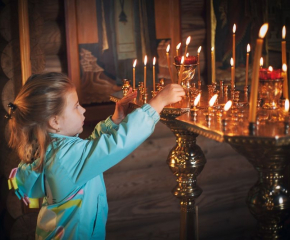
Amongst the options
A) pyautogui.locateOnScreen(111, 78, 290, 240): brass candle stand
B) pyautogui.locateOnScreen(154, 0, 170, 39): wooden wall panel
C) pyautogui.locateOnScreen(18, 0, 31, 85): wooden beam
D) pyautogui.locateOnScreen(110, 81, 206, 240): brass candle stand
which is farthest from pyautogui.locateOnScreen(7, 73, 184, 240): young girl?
pyautogui.locateOnScreen(154, 0, 170, 39): wooden wall panel

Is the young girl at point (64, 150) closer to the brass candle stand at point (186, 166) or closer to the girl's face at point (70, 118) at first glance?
the girl's face at point (70, 118)

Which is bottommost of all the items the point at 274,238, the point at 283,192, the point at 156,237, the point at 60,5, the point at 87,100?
the point at 156,237

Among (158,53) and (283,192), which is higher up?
(158,53)

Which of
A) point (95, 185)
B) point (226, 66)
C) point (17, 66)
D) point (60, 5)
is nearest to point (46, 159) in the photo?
point (95, 185)

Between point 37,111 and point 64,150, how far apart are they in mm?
246

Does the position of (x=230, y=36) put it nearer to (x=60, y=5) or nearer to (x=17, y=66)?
(x=60, y=5)

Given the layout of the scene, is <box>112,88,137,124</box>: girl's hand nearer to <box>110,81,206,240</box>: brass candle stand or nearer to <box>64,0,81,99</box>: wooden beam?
<box>110,81,206,240</box>: brass candle stand

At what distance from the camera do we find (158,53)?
3998mm

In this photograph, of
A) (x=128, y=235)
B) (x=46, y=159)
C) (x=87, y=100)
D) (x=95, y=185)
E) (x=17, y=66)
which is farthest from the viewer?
(x=128, y=235)

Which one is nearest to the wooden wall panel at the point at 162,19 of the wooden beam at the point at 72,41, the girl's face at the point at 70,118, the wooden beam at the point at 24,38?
the wooden beam at the point at 72,41

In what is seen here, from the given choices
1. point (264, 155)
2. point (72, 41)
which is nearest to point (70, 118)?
point (264, 155)

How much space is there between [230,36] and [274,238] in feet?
8.46

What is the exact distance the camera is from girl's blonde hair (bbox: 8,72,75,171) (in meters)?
2.32

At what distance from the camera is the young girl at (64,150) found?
7.13 ft
